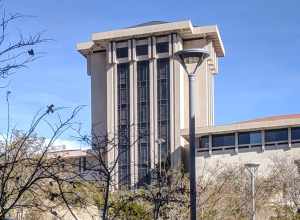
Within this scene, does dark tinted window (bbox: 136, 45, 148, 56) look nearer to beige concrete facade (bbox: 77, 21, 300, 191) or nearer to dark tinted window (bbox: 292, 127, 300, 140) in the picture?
beige concrete facade (bbox: 77, 21, 300, 191)

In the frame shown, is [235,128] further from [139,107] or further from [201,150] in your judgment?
[139,107]

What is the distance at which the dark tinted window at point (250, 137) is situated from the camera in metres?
69.8

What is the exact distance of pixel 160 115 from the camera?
255 feet

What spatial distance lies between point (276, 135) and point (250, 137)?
2.94m

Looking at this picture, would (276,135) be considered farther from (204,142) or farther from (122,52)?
(122,52)

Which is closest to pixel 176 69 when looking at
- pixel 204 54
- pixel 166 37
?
pixel 166 37

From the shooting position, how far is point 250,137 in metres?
70.4

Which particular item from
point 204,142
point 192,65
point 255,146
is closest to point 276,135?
point 255,146

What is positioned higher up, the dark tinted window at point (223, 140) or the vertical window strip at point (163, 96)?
the vertical window strip at point (163, 96)

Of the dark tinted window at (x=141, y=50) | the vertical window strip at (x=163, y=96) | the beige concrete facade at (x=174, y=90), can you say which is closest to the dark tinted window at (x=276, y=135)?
the beige concrete facade at (x=174, y=90)

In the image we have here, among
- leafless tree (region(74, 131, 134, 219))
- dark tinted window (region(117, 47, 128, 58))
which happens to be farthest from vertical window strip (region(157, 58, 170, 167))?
leafless tree (region(74, 131, 134, 219))

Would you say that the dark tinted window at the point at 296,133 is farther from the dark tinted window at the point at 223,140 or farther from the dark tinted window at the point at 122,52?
the dark tinted window at the point at 122,52

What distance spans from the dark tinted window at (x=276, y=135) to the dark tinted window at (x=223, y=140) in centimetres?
379

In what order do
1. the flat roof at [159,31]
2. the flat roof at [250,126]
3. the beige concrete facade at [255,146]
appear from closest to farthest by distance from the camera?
the beige concrete facade at [255,146]
the flat roof at [250,126]
the flat roof at [159,31]
